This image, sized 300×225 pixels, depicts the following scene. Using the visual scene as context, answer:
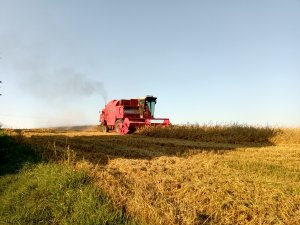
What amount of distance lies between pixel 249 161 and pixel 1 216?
7099 mm

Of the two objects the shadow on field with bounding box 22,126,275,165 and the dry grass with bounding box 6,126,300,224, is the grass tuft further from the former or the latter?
the shadow on field with bounding box 22,126,275,165

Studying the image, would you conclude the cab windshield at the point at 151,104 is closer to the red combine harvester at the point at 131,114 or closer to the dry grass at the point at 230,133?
the red combine harvester at the point at 131,114

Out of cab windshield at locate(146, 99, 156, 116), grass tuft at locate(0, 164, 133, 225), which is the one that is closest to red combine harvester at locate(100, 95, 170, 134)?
cab windshield at locate(146, 99, 156, 116)

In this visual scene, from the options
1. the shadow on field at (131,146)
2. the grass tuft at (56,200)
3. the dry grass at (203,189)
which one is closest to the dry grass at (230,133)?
the shadow on field at (131,146)

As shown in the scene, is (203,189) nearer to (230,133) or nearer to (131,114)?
(230,133)

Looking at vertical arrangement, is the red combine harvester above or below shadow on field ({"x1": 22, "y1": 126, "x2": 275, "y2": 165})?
above

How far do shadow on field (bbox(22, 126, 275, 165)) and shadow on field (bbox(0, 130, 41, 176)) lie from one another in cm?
49

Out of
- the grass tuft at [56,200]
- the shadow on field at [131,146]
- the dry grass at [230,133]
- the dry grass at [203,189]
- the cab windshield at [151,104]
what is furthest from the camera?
the cab windshield at [151,104]

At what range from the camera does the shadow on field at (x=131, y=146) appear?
38.6 feet

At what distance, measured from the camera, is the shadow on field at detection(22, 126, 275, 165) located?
1177 cm

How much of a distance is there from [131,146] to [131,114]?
10382 millimetres

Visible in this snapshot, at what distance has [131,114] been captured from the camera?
84.6 ft

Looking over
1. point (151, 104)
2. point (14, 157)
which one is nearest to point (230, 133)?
point (151, 104)

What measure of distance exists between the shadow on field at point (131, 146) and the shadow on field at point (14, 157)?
1.60 ft
